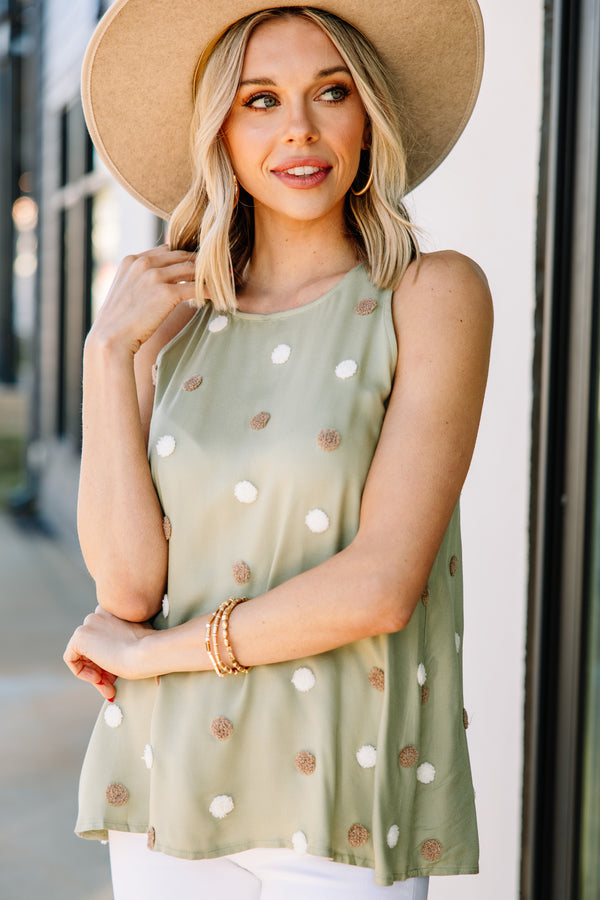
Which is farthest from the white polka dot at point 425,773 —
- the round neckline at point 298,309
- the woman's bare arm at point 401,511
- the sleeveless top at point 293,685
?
the round neckline at point 298,309

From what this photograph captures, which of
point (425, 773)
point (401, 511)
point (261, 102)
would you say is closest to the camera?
point (401, 511)

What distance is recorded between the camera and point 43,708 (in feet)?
15.0

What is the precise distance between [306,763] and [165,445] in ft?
1.71

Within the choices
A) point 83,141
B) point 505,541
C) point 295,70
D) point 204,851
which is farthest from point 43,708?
point 83,141

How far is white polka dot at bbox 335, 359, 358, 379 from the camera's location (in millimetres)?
1522

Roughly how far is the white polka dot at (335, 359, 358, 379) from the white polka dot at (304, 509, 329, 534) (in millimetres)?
207

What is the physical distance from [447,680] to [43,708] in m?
3.40

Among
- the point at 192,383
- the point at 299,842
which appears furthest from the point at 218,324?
the point at 299,842

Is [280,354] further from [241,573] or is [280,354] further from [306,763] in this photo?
[306,763]

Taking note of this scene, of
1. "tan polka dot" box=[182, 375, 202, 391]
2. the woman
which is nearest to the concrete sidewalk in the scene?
the woman

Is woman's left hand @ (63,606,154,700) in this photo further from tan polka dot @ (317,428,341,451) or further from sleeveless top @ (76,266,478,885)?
tan polka dot @ (317,428,341,451)

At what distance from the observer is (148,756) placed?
1548 millimetres

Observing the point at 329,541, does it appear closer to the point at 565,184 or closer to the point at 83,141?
the point at 565,184

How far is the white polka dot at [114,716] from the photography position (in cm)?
161
